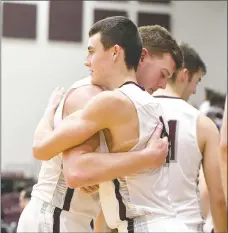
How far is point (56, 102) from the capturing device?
2.44 m

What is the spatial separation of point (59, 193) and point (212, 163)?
74 cm

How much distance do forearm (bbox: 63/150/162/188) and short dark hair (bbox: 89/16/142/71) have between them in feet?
1.20

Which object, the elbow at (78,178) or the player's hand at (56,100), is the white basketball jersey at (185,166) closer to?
the player's hand at (56,100)

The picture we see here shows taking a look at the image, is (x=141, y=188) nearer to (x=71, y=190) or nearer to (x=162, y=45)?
(x=71, y=190)

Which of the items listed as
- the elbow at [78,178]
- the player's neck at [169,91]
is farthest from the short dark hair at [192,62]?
the elbow at [78,178]

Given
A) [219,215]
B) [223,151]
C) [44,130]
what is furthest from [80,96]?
[219,215]

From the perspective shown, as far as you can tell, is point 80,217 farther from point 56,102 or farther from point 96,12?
point 96,12

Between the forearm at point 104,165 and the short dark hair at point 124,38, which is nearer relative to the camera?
the forearm at point 104,165

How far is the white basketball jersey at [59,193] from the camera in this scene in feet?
8.54

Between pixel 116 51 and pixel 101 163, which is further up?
pixel 116 51

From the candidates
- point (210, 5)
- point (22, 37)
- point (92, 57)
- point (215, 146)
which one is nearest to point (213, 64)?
point (210, 5)

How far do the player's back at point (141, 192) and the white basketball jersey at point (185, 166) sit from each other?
59 centimetres

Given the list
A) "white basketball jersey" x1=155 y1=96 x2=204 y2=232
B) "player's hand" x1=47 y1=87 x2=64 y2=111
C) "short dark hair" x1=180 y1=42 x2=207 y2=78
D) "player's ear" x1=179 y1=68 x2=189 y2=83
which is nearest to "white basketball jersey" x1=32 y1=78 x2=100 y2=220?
"player's hand" x1=47 y1=87 x2=64 y2=111

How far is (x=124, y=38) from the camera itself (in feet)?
7.12
